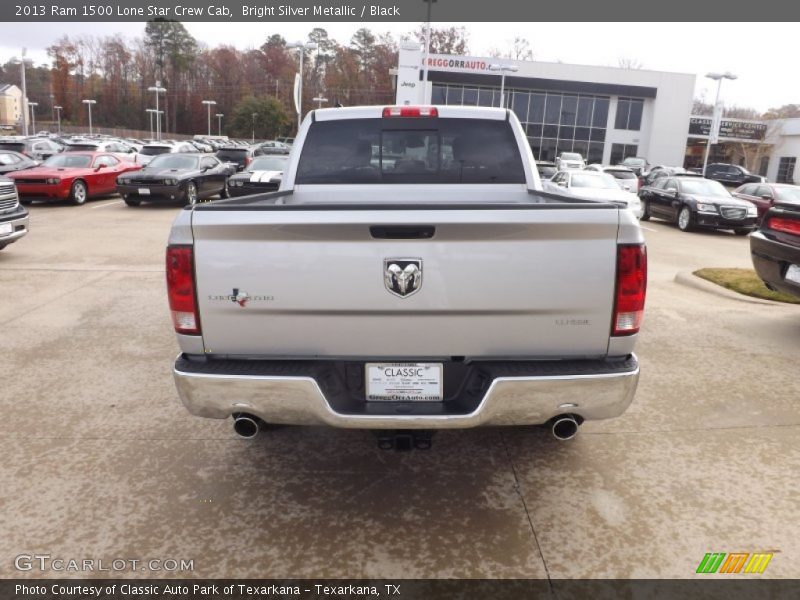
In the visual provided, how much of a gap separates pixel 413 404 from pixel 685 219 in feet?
52.3

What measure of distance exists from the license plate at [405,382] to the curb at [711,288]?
644cm

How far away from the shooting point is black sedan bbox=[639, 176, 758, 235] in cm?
1582

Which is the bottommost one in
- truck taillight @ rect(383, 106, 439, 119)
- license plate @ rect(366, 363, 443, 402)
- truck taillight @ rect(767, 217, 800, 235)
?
license plate @ rect(366, 363, 443, 402)

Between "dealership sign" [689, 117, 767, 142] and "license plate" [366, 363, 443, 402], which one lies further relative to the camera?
"dealership sign" [689, 117, 767, 142]

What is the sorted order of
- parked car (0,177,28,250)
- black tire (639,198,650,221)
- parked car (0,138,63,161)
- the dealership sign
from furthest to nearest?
the dealership sign → parked car (0,138,63,161) → black tire (639,198,650,221) → parked car (0,177,28,250)

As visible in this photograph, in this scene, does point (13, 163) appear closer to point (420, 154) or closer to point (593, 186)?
point (593, 186)

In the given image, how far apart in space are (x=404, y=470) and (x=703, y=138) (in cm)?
6321

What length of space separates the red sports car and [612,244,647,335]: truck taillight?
17.0 metres

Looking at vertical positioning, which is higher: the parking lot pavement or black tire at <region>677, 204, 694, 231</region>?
black tire at <region>677, 204, 694, 231</region>

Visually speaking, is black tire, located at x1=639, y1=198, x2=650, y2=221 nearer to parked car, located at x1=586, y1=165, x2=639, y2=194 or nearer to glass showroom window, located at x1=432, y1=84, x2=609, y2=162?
parked car, located at x1=586, y1=165, x2=639, y2=194

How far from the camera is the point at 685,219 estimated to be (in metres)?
16.6

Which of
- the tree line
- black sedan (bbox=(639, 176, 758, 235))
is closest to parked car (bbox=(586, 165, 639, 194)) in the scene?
black sedan (bbox=(639, 176, 758, 235))

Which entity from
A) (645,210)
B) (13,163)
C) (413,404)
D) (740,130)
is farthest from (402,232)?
(740,130)

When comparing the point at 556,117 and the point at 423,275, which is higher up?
the point at 556,117
